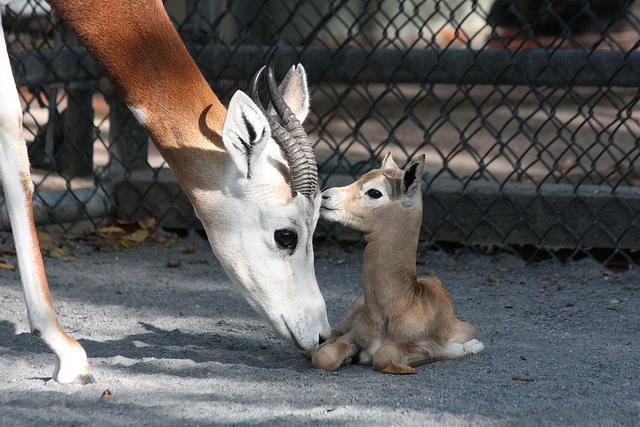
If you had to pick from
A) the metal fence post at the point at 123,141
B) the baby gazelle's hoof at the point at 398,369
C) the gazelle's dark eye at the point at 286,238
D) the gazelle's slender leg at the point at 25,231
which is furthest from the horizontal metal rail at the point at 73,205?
the baby gazelle's hoof at the point at 398,369

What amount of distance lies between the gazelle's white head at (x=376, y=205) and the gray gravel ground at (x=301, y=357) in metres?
0.54

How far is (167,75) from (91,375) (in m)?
1.10

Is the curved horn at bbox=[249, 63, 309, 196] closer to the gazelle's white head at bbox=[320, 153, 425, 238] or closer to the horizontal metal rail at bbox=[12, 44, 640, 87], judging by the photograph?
the gazelle's white head at bbox=[320, 153, 425, 238]

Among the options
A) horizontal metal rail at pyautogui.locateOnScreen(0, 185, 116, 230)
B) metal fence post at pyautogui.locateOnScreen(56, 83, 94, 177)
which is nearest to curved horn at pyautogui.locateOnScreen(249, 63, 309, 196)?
horizontal metal rail at pyautogui.locateOnScreen(0, 185, 116, 230)

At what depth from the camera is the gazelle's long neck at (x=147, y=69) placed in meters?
2.74

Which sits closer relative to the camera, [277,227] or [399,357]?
[399,357]

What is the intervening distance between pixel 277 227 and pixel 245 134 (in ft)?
1.25

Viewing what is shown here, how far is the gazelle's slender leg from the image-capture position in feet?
8.65

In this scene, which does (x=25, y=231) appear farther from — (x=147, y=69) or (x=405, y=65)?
(x=405, y=65)

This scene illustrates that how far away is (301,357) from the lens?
9.94 ft

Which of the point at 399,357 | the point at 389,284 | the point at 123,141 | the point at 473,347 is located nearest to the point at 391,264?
the point at 389,284

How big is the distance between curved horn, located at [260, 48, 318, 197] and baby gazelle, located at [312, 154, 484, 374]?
A: 0.17m

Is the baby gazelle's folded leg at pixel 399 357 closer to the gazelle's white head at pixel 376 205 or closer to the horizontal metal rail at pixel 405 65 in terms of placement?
the gazelle's white head at pixel 376 205

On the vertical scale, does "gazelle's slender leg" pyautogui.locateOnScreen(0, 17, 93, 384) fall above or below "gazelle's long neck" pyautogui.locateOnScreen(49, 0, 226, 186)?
below
